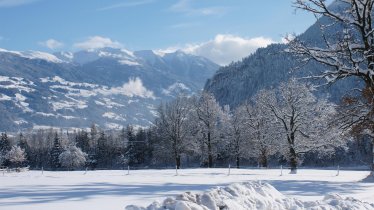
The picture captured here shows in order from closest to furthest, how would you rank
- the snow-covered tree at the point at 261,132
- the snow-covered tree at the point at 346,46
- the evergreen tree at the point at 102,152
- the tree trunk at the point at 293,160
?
the snow-covered tree at the point at 346,46, the tree trunk at the point at 293,160, the snow-covered tree at the point at 261,132, the evergreen tree at the point at 102,152

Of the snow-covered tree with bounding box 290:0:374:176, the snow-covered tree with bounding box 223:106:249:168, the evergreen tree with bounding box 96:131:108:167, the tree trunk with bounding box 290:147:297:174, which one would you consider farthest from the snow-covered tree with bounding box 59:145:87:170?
the snow-covered tree with bounding box 290:0:374:176

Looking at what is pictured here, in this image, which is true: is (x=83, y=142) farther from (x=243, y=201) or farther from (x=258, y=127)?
(x=243, y=201)

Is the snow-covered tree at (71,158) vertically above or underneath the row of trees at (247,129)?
underneath

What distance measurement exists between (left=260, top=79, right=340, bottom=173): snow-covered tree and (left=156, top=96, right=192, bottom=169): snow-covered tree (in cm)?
1882

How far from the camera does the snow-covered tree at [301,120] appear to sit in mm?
48438

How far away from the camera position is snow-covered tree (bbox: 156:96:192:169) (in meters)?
65.3

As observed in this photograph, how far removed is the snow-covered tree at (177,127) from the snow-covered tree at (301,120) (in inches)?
741

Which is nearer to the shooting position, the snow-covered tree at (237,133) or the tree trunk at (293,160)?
the tree trunk at (293,160)

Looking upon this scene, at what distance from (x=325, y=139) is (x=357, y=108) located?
2483 cm

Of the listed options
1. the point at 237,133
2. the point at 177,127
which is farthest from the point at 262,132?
the point at 177,127

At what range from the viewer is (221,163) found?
96000mm

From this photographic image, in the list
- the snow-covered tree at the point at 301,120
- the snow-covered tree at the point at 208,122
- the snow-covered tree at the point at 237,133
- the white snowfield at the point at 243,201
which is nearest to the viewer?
the white snowfield at the point at 243,201

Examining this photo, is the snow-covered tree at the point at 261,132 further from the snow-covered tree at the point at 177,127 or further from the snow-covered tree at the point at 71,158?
the snow-covered tree at the point at 71,158

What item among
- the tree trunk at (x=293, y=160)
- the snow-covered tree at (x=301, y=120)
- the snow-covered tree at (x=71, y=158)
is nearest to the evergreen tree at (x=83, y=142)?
the snow-covered tree at (x=71, y=158)
